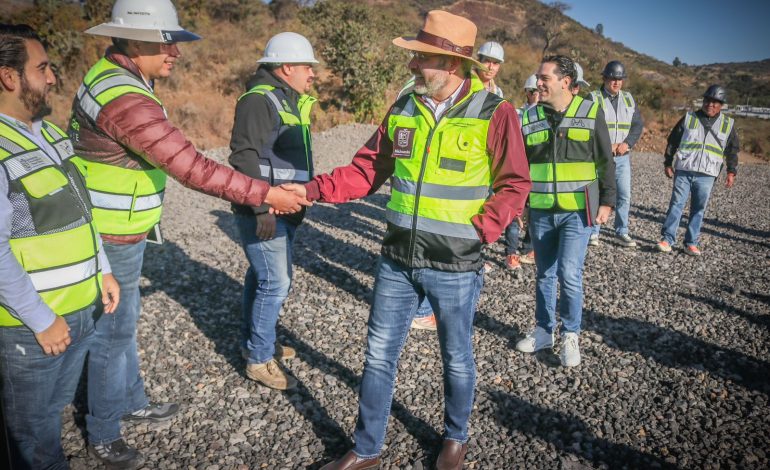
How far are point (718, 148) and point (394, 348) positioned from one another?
22.6ft

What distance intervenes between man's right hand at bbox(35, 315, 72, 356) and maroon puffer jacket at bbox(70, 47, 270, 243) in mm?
736

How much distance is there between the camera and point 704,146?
Answer: 695cm

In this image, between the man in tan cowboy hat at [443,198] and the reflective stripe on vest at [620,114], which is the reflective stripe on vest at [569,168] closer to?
the man in tan cowboy hat at [443,198]

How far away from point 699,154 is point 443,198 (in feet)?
21.1

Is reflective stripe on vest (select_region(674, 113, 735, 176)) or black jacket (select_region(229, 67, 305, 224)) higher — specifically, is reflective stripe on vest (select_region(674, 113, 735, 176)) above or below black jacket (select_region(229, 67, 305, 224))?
above

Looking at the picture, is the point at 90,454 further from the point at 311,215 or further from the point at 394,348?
the point at 311,215

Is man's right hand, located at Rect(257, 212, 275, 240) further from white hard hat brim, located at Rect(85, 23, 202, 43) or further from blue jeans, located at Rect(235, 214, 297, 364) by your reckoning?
white hard hat brim, located at Rect(85, 23, 202, 43)

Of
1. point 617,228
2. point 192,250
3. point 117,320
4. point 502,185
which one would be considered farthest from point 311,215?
point 502,185

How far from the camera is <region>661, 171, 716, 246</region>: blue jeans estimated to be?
7168mm

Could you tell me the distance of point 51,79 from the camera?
208 centimetres

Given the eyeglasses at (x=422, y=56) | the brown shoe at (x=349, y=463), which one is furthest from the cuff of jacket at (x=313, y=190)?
the brown shoe at (x=349, y=463)

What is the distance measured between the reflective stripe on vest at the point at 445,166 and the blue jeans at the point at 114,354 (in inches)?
67.0

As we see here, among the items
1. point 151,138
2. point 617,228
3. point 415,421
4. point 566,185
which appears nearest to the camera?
point 151,138

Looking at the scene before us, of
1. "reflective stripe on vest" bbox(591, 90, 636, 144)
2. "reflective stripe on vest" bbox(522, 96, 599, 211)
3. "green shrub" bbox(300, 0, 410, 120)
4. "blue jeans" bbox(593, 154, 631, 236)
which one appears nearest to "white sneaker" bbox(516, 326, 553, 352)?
"reflective stripe on vest" bbox(522, 96, 599, 211)
